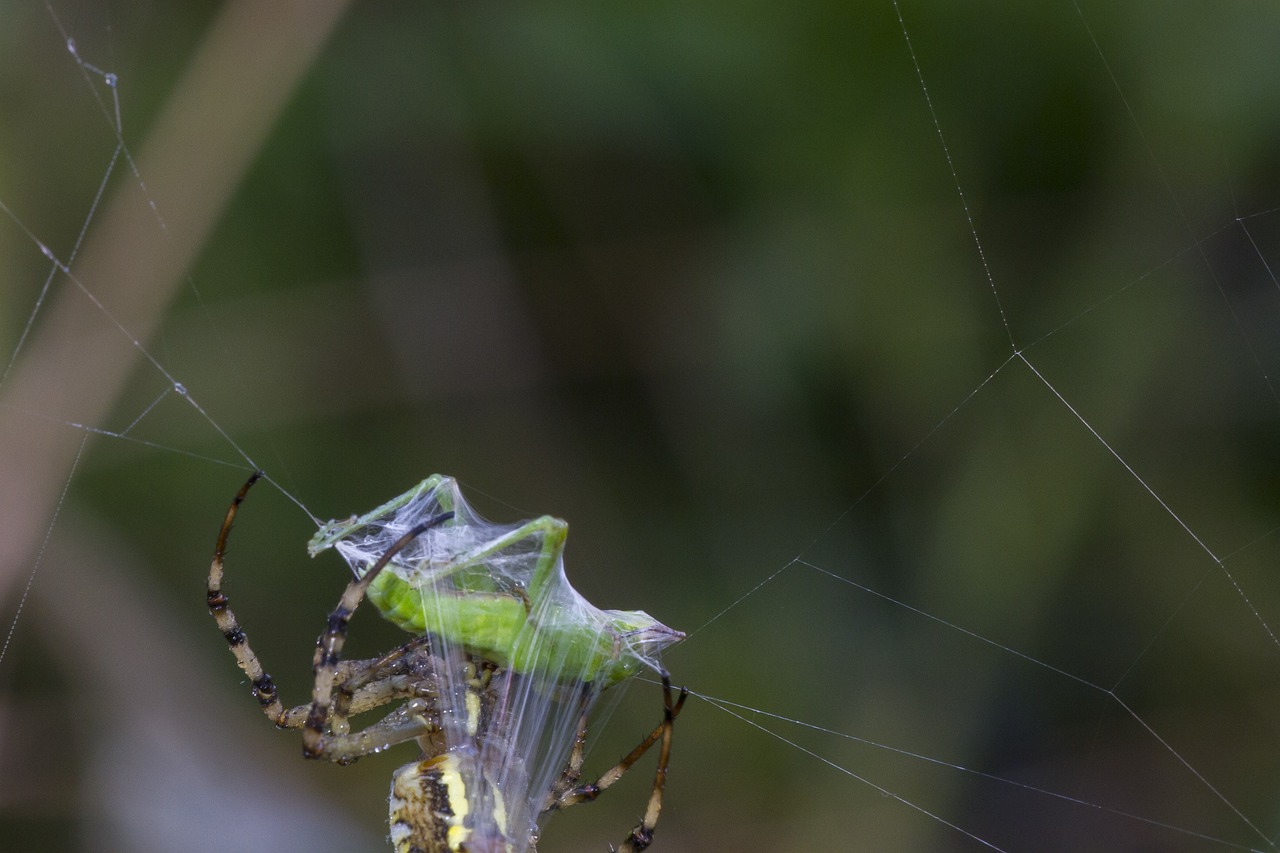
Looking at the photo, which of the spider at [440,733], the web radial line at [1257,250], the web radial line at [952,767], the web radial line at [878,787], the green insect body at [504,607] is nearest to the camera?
the green insect body at [504,607]

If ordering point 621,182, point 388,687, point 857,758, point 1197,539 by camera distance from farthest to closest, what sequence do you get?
point 621,182
point 857,758
point 1197,539
point 388,687

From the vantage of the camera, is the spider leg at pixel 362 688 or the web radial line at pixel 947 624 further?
the web radial line at pixel 947 624

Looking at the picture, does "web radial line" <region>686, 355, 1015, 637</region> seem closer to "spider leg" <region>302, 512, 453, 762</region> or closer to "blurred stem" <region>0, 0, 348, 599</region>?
"spider leg" <region>302, 512, 453, 762</region>

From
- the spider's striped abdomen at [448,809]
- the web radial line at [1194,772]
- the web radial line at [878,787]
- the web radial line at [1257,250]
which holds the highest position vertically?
the web radial line at [1257,250]

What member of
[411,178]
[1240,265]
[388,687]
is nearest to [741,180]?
[411,178]

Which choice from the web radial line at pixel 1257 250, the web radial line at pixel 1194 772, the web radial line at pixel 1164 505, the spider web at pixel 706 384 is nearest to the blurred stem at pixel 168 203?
the spider web at pixel 706 384

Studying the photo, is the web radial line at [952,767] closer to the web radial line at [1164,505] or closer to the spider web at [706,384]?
the spider web at [706,384]

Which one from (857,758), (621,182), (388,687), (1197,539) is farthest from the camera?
(621,182)

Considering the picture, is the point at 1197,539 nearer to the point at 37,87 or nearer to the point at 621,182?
the point at 621,182
